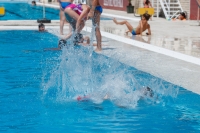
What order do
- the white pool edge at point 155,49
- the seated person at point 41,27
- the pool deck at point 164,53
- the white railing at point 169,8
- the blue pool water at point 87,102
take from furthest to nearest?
the white railing at point 169,8 → the seated person at point 41,27 → the white pool edge at point 155,49 → the pool deck at point 164,53 → the blue pool water at point 87,102

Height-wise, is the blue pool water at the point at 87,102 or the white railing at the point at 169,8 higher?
the white railing at the point at 169,8

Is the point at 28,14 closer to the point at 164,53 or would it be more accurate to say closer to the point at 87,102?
the point at 164,53

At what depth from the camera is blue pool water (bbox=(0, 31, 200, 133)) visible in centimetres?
592

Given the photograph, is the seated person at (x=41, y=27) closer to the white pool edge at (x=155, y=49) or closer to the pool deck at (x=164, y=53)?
the pool deck at (x=164, y=53)

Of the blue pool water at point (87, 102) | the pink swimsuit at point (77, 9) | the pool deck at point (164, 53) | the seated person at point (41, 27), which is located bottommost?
the blue pool water at point (87, 102)

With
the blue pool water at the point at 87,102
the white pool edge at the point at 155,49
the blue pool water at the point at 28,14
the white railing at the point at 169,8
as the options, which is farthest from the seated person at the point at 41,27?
the blue pool water at the point at 28,14

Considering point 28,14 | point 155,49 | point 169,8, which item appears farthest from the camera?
point 28,14

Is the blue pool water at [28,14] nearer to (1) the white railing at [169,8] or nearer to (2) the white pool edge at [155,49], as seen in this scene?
(1) the white railing at [169,8]

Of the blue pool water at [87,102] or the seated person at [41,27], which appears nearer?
the blue pool water at [87,102]

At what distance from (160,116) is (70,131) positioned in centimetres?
127

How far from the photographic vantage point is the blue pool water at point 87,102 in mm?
5922

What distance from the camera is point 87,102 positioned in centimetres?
707

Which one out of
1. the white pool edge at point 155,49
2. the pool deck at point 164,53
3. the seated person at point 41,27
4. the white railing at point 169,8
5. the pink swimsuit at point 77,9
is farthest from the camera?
the white railing at point 169,8

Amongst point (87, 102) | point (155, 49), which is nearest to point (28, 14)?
point (155, 49)
